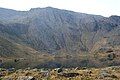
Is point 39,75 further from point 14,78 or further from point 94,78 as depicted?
point 94,78

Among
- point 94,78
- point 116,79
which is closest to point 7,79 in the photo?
point 94,78

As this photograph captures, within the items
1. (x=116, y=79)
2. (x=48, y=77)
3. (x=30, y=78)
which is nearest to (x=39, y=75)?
(x=48, y=77)

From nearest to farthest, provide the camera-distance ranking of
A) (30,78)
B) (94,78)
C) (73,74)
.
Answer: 1. (30,78)
2. (94,78)
3. (73,74)

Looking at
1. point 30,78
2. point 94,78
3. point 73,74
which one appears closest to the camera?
point 30,78

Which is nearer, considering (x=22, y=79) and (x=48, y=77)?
(x=22, y=79)

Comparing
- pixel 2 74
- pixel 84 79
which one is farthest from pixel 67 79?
pixel 2 74

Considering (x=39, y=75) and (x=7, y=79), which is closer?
(x=7, y=79)

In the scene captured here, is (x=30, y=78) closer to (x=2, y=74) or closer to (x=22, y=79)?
(x=22, y=79)
